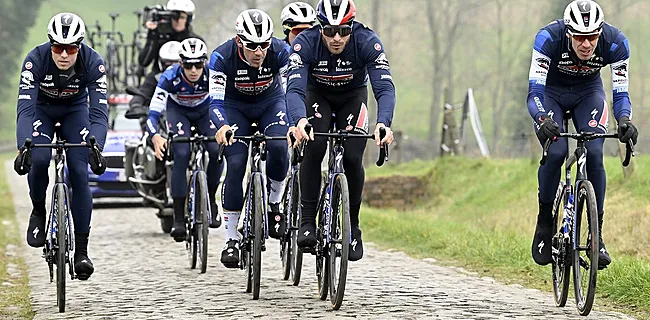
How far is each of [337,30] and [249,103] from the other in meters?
1.97

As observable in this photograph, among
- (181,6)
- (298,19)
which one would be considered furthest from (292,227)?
(181,6)

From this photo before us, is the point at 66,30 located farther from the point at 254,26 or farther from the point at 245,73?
the point at 245,73

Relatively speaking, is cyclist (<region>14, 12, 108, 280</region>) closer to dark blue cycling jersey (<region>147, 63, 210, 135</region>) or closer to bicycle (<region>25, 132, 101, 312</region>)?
bicycle (<region>25, 132, 101, 312</region>)

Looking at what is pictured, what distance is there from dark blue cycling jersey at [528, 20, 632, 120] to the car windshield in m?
13.3

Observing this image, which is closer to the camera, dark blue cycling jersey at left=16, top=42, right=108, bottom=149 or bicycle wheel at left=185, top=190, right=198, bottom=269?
dark blue cycling jersey at left=16, top=42, right=108, bottom=149

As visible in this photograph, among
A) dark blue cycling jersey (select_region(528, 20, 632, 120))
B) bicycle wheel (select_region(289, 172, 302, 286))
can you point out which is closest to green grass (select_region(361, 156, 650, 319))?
dark blue cycling jersey (select_region(528, 20, 632, 120))

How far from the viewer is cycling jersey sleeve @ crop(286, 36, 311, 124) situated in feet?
27.3

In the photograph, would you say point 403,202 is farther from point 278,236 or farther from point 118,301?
point 118,301

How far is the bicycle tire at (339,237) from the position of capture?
310 inches

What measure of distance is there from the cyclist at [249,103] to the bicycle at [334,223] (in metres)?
1.21

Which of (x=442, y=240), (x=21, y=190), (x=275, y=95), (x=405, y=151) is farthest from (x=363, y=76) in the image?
(x=405, y=151)

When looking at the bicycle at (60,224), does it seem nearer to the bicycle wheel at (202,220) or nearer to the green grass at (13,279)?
the green grass at (13,279)

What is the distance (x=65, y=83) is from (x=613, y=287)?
15.0 feet

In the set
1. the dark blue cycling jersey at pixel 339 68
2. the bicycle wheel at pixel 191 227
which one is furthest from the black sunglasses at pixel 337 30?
the bicycle wheel at pixel 191 227
